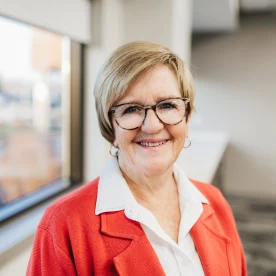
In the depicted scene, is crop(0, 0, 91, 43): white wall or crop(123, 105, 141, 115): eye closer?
crop(123, 105, 141, 115): eye

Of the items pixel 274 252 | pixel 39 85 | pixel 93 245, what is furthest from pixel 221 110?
pixel 93 245

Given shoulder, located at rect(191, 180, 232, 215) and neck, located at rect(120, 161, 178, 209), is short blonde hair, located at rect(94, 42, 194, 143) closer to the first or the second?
neck, located at rect(120, 161, 178, 209)

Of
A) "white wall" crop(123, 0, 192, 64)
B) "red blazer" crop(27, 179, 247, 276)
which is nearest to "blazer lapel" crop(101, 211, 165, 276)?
"red blazer" crop(27, 179, 247, 276)

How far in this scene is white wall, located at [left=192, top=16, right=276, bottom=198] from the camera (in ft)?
15.9

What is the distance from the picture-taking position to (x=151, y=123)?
0.89 meters

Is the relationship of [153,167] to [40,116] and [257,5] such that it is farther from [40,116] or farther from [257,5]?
[257,5]

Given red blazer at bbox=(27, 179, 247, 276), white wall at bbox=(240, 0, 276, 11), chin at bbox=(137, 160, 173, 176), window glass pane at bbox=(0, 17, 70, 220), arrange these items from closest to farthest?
1. red blazer at bbox=(27, 179, 247, 276)
2. chin at bbox=(137, 160, 173, 176)
3. window glass pane at bbox=(0, 17, 70, 220)
4. white wall at bbox=(240, 0, 276, 11)

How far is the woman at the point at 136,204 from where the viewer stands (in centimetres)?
84

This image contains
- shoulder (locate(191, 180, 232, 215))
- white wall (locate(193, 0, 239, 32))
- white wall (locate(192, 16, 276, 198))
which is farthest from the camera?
white wall (locate(192, 16, 276, 198))

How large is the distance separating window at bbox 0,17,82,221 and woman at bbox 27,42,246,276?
0.84 m

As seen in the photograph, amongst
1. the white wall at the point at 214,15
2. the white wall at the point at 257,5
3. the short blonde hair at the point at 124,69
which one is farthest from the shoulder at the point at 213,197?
the white wall at the point at 257,5

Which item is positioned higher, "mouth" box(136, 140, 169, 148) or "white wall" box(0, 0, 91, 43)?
"white wall" box(0, 0, 91, 43)

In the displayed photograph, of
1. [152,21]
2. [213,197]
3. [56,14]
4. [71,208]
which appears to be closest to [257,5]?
[152,21]

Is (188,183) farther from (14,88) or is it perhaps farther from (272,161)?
A: (272,161)
